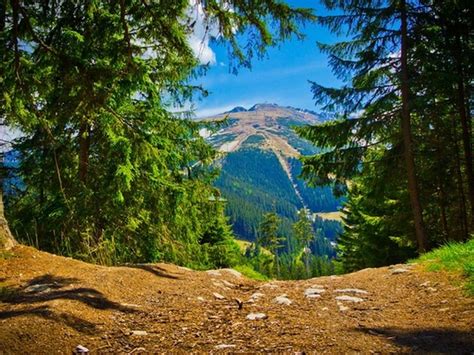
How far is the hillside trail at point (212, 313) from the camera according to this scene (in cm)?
376

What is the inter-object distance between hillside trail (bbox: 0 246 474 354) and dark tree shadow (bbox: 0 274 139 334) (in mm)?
12

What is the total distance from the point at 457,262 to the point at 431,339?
3.09 meters

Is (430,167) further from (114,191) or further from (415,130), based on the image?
(114,191)

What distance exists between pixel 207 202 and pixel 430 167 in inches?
339

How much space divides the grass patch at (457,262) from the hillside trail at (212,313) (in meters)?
0.17

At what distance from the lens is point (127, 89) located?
293 inches

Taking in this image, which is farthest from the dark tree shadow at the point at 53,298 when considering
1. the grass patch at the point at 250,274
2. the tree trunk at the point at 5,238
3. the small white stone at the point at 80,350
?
the grass patch at the point at 250,274

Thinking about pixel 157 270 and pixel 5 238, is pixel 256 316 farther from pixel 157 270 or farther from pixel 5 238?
pixel 5 238

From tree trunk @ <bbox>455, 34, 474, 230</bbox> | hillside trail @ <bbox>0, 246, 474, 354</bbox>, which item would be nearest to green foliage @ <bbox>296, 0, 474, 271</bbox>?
tree trunk @ <bbox>455, 34, 474, 230</bbox>

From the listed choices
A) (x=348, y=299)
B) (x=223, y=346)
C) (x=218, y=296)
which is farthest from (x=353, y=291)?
(x=223, y=346)

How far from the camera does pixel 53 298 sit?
4684 mm

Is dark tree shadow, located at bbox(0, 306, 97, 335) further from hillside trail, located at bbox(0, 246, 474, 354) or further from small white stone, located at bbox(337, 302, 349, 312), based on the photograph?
small white stone, located at bbox(337, 302, 349, 312)

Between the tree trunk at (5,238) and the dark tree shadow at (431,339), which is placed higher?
the tree trunk at (5,238)

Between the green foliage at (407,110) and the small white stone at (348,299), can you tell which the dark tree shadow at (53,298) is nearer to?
the small white stone at (348,299)
